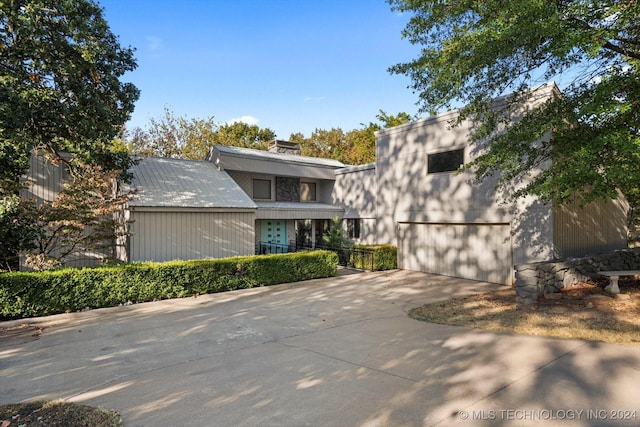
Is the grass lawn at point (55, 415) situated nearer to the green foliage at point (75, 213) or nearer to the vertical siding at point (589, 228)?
the green foliage at point (75, 213)

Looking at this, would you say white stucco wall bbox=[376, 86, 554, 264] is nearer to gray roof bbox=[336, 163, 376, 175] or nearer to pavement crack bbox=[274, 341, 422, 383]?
gray roof bbox=[336, 163, 376, 175]

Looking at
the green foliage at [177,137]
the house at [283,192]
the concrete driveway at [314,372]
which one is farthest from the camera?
the green foliage at [177,137]

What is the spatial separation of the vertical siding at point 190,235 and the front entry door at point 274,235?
319 cm

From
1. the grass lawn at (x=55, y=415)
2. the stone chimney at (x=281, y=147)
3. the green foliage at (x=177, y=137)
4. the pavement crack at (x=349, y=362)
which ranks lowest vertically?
the pavement crack at (x=349, y=362)

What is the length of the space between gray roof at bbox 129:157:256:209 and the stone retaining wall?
33.0ft

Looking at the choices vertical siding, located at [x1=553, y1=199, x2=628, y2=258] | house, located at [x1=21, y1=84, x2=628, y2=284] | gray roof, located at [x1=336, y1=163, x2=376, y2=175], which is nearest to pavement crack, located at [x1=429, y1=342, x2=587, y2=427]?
house, located at [x1=21, y1=84, x2=628, y2=284]

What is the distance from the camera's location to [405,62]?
32.6 ft

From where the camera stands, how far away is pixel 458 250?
13961 mm

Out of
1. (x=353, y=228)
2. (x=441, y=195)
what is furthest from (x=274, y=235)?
(x=441, y=195)

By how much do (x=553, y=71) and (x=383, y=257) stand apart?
9299 mm

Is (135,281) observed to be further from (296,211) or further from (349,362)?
(296,211)

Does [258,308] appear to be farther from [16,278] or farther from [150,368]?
[16,278]

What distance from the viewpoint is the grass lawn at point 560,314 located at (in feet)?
21.3

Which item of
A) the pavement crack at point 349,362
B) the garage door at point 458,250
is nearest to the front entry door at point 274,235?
the garage door at point 458,250
